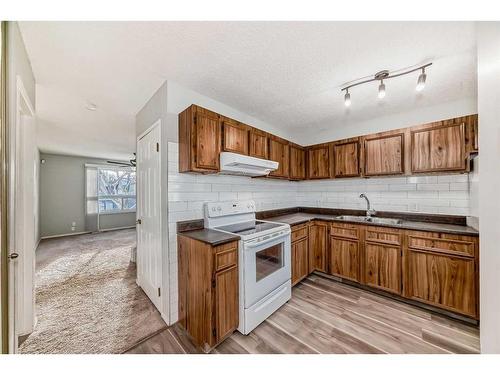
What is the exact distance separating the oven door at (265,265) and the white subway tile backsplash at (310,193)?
75 centimetres

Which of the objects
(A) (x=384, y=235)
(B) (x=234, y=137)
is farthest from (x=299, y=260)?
(B) (x=234, y=137)

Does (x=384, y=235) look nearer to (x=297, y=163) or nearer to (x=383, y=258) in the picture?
(x=383, y=258)

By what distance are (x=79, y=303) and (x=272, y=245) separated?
7.94 feet

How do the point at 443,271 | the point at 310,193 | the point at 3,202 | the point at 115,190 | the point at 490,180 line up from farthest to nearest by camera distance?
the point at 115,190 → the point at 310,193 → the point at 443,271 → the point at 3,202 → the point at 490,180

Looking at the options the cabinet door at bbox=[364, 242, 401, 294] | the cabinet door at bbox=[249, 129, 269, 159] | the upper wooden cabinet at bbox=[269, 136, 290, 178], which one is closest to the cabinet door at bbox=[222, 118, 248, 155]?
the cabinet door at bbox=[249, 129, 269, 159]

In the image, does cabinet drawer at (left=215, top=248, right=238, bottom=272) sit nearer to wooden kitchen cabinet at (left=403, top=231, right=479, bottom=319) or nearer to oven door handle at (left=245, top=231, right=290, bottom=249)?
oven door handle at (left=245, top=231, right=290, bottom=249)

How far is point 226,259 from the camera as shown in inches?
64.9

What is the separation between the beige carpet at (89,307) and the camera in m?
1.69

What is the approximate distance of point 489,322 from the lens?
103 centimetres

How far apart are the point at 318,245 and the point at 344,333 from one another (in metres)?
1.25

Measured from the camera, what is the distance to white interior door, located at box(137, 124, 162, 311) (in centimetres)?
208

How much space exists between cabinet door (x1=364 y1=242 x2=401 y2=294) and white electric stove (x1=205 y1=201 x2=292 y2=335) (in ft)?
3.47

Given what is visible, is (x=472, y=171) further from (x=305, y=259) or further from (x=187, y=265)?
(x=187, y=265)
